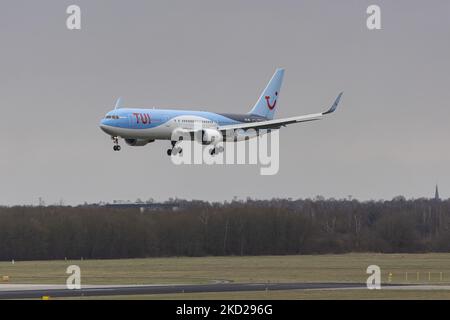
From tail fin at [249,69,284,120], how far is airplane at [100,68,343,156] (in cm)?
723

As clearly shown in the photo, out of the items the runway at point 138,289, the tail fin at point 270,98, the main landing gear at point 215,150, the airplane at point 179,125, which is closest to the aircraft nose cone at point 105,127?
the airplane at point 179,125

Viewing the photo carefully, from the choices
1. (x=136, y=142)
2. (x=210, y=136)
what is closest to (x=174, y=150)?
(x=136, y=142)

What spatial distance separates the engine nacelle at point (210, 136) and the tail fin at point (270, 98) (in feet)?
63.0

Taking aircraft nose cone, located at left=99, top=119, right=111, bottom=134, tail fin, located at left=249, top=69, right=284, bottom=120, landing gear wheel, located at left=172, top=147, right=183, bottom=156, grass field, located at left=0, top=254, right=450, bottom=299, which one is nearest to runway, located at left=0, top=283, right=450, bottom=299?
grass field, located at left=0, top=254, right=450, bottom=299

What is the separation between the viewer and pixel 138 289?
10106 centimetres

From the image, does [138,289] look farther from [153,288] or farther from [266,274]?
[266,274]

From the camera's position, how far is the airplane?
120 metres

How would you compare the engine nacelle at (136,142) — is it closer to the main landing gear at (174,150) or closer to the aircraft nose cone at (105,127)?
the main landing gear at (174,150)

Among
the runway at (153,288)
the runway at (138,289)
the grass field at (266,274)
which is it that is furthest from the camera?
the runway at (153,288)

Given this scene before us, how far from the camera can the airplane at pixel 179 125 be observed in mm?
119625
